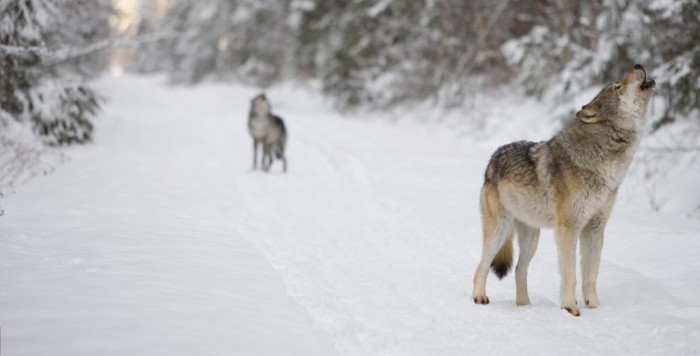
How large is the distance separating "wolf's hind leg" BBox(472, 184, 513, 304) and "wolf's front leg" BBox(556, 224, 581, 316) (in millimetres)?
485

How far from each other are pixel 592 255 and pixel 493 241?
868mm

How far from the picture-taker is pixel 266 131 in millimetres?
12258

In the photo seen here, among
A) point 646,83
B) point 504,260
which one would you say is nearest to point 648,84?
point 646,83

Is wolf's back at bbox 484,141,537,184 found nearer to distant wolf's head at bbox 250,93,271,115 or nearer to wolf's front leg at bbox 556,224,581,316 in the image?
wolf's front leg at bbox 556,224,581,316

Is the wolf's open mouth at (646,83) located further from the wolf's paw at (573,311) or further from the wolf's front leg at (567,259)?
the wolf's paw at (573,311)

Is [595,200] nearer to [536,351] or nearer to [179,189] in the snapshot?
[536,351]

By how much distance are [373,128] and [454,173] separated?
26.3ft

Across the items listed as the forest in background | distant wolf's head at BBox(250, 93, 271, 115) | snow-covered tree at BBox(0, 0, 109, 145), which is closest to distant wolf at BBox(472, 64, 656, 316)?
the forest in background

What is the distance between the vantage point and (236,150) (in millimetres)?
14641

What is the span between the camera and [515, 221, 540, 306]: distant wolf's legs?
469 cm

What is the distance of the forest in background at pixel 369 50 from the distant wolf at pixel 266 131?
2.76 m

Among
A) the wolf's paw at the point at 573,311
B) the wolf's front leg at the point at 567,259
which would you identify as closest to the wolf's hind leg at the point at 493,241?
the wolf's front leg at the point at 567,259

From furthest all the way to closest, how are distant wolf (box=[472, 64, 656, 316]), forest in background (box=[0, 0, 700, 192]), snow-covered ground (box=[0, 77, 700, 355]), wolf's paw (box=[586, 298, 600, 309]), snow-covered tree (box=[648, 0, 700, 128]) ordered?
forest in background (box=[0, 0, 700, 192])
snow-covered tree (box=[648, 0, 700, 128])
wolf's paw (box=[586, 298, 600, 309])
distant wolf (box=[472, 64, 656, 316])
snow-covered ground (box=[0, 77, 700, 355])

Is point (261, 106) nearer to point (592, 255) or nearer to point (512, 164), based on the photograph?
point (512, 164)
